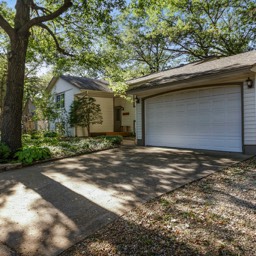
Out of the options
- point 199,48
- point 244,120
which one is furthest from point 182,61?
point 244,120

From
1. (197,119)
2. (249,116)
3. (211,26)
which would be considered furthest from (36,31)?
(211,26)

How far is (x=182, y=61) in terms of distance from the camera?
23.7 metres

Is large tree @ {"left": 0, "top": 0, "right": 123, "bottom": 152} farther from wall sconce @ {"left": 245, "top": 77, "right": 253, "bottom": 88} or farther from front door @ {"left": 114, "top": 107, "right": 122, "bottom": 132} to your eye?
front door @ {"left": 114, "top": 107, "right": 122, "bottom": 132}

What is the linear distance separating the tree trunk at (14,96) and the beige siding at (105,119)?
8310 millimetres

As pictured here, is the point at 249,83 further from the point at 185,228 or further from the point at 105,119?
the point at 105,119

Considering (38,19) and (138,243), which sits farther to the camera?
(38,19)

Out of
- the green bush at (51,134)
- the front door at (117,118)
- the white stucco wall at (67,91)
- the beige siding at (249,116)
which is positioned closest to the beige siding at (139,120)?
the beige siding at (249,116)

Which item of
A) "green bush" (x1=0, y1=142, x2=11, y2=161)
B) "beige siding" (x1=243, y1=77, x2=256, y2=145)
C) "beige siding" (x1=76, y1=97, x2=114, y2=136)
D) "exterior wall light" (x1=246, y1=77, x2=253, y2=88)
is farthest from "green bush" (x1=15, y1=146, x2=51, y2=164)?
"beige siding" (x1=76, y1=97, x2=114, y2=136)

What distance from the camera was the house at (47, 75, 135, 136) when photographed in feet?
51.5

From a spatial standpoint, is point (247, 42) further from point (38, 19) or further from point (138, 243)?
point (138, 243)

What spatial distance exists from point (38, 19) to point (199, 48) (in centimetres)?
1549

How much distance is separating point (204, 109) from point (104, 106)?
9220mm

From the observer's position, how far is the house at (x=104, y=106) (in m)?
15.7

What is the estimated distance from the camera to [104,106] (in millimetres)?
16250
